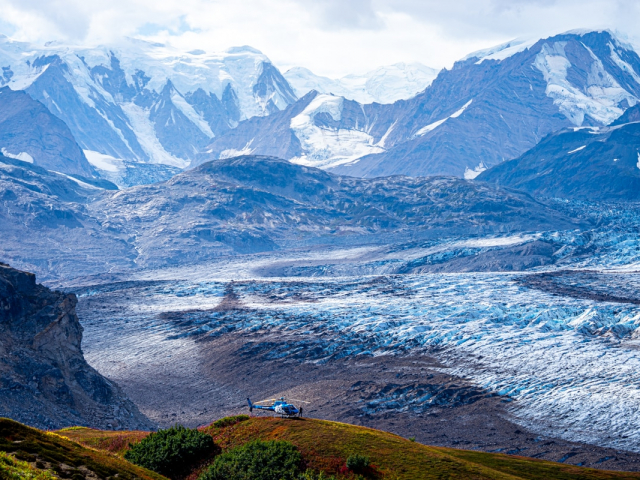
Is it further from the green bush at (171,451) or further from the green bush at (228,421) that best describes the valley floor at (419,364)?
the green bush at (171,451)

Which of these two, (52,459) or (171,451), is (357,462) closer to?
(171,451)

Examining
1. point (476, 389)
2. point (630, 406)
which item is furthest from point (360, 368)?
point (630, 406)

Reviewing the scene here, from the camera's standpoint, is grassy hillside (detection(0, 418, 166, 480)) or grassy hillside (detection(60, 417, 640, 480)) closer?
grassy hillside (detection(0, 418, 166, 480))

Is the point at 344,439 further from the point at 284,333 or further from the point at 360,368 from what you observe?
the point at 284,333

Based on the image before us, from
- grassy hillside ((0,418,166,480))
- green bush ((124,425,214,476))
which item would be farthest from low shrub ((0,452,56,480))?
green bush ((124,425,214,476))

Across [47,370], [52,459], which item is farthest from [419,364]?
[52,459]

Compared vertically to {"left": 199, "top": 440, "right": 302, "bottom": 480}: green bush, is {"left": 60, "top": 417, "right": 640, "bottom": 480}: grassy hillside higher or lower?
lower

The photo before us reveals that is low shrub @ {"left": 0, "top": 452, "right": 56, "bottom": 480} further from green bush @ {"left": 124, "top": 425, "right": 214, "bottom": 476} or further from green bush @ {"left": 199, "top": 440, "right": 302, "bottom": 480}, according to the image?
green bush @ {"left": 124, "top": 425, "right": 214, "bottom": 476}
